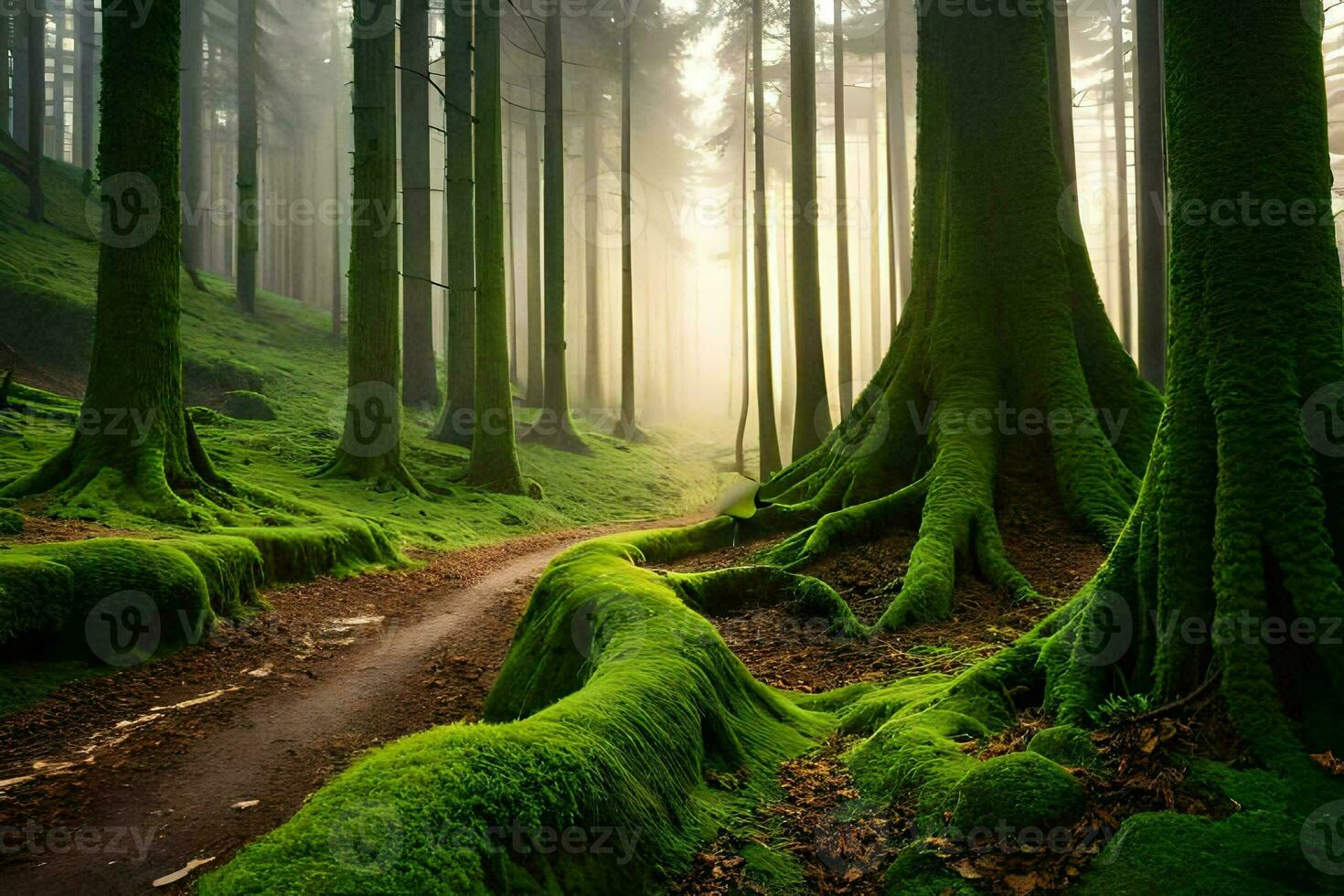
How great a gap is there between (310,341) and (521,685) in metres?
28.2

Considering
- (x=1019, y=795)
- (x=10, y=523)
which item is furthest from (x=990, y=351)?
(x=10, y=523)

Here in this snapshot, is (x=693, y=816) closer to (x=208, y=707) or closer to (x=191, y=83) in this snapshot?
(x=208, y=707)

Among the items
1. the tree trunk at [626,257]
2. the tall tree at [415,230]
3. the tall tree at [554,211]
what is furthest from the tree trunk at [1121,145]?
the tall tree at [415,230]

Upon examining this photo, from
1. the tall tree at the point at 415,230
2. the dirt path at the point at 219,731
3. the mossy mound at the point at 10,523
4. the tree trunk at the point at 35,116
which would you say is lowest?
the dirt path at the point at 219,731

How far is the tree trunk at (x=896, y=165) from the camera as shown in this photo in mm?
26172

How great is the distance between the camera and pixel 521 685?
206 inches

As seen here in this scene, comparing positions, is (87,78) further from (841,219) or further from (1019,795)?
(1019,795)

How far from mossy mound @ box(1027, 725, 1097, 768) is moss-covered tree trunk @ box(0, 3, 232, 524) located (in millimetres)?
8972

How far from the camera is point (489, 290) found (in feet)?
54.6

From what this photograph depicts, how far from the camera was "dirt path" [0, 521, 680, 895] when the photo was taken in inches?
143

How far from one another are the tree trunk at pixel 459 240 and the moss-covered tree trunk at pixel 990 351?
39.6 feet

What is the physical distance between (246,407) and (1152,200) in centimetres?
1966

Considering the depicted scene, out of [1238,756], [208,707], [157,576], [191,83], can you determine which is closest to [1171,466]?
[1238,756]

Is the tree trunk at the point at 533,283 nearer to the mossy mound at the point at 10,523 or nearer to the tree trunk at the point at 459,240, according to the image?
the tree trunk at the point at 459,240
